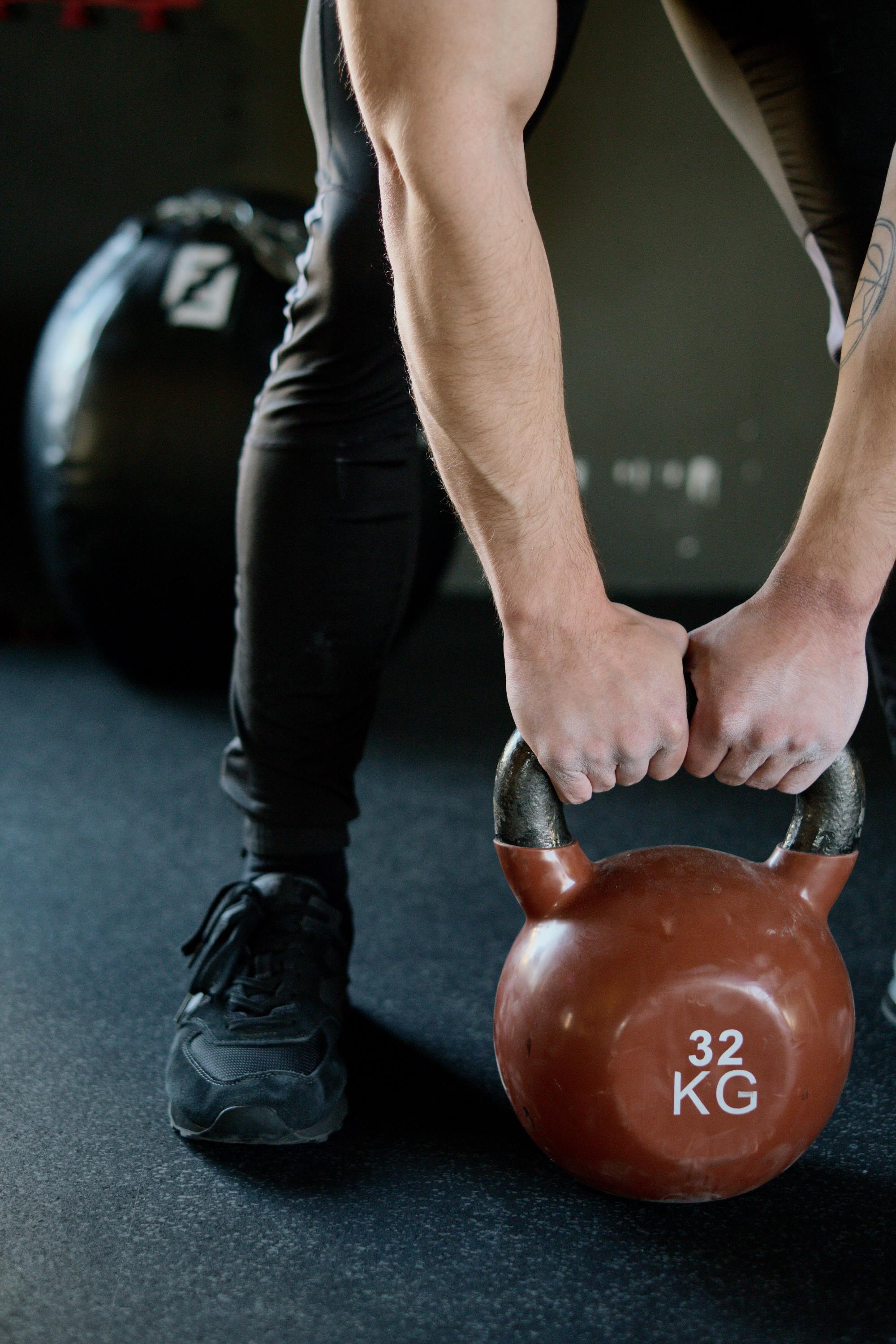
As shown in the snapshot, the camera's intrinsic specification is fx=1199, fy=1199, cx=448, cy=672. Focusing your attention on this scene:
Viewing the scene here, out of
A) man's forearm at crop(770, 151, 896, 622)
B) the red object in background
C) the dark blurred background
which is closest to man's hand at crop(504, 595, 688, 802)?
man's forearm at crop(770, 151, 896, 622)

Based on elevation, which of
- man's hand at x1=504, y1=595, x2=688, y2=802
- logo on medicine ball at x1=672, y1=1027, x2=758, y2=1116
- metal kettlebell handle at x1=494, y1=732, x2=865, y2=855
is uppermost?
man's hand at x1=504, y1=595, x2=688, y2=802

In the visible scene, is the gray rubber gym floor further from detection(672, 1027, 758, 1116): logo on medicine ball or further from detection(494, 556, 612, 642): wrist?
detection(494, 556, 612, 642): wrist

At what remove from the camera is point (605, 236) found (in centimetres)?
315

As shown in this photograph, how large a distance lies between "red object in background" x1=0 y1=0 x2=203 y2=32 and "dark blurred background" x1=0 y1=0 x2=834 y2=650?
2cm

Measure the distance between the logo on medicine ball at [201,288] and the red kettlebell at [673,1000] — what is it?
4.95 ft

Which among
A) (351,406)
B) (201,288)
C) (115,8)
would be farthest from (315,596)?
(115,8)

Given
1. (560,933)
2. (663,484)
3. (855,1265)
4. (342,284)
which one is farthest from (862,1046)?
(663,484)

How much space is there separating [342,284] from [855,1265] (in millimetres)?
821

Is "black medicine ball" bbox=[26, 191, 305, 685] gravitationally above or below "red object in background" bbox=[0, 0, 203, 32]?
below

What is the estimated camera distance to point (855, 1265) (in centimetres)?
76

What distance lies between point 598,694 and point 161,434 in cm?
151

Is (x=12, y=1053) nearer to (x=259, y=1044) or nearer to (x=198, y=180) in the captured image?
(x=259, y=1044)

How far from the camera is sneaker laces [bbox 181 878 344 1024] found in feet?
3.25

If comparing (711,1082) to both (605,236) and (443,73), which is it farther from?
(605,236)
